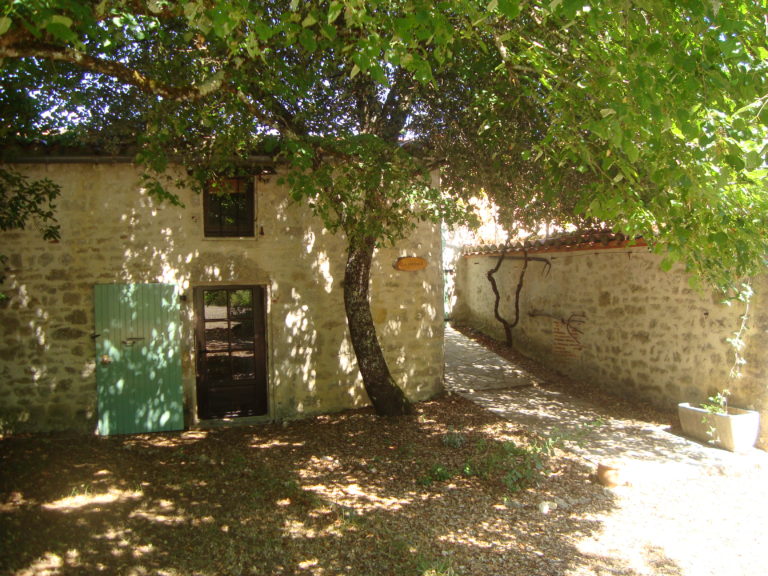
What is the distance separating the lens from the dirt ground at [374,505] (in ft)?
12.3

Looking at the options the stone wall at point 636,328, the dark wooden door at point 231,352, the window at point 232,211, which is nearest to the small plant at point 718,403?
the stone wall at point 636,328

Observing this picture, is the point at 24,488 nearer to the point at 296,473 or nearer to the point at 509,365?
the point at 296,473

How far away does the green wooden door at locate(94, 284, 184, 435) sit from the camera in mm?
6625

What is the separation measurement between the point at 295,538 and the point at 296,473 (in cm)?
131

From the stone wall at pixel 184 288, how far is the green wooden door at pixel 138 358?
121 mm

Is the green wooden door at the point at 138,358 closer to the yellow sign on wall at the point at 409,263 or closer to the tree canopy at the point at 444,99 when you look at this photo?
the tree canopy at the point at 444,99

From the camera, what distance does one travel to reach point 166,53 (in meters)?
5.64

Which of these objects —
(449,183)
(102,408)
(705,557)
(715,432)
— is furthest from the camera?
(449,183)

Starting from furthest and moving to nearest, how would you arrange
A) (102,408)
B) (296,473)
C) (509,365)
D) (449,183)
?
(509,365) → (449,183) → (102,408) → (296,473)

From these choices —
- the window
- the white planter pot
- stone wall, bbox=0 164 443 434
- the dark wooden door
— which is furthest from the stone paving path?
the window

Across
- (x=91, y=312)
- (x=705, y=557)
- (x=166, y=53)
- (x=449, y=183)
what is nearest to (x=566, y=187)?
(x=449, y=183)

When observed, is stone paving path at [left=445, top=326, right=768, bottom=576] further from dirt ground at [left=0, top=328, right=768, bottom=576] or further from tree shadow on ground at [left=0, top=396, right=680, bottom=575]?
tree shadow on ground at [left=0, top=396, right=680, bottom=575]

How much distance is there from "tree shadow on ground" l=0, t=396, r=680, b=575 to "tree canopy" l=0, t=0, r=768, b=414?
2.12m

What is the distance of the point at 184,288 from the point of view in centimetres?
685
